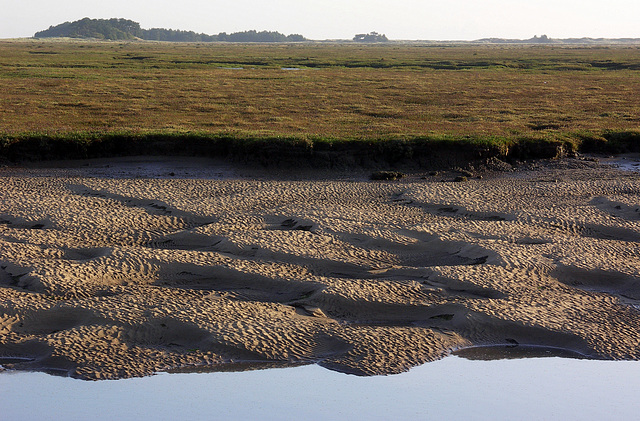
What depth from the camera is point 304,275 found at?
282 inches

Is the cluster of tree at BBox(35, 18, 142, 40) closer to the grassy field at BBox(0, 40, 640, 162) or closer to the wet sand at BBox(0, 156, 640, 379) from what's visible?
the grassy field at BBox(0, 40, 640, 162)

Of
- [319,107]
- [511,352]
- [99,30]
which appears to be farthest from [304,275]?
[99,30]

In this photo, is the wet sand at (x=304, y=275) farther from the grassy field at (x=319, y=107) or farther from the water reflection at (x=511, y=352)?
the grassy field at (x=319, y=107)

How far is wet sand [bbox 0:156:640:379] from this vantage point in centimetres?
576

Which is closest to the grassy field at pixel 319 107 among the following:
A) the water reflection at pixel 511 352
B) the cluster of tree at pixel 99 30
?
the water reflection at pixel 511 352

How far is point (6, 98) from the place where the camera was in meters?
22.3

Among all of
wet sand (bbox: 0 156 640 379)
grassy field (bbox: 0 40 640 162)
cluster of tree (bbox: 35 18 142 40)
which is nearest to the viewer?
wet sand (bbox: 0 156 640 379)

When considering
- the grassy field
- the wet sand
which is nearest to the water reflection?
the wet sand

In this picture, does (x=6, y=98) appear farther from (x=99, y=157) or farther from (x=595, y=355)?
(x=595, y=355)

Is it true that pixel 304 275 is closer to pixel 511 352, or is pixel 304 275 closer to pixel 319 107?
pixel 511 352

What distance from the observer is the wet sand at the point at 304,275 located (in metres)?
5.76

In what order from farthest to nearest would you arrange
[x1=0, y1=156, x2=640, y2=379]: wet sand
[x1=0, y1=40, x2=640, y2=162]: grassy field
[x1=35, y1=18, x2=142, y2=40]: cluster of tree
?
[x1=35, y1=18, x2=142, y2=40]: cluster of tree, [x1=0, y1=40, x2=640, y2=162]: grassy field, [x1=0, y1=156, x2=640, y2=379]: wet sand

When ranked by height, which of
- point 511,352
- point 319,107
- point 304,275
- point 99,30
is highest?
point 99,30

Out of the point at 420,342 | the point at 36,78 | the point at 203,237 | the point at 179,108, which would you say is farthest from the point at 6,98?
the point at 420,342
